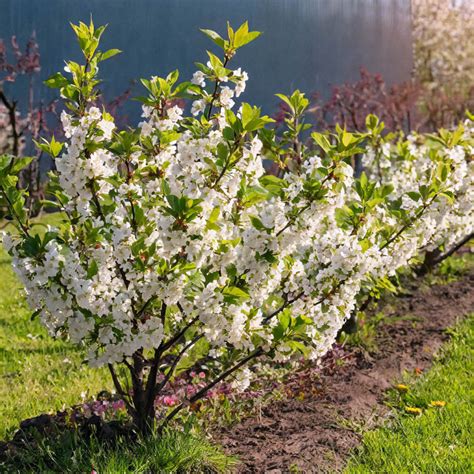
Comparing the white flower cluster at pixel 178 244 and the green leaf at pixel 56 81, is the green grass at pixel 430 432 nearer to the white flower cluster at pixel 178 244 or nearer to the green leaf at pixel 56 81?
the white flower cluster at pixel 178 244

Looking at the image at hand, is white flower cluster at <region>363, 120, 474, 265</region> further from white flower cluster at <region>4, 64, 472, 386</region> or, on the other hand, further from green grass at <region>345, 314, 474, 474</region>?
white flower cluster at <region>4, 64, 472, 386</region>

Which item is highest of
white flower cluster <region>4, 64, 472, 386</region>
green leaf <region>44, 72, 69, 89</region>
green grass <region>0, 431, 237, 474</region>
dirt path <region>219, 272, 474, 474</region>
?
green leaf <region>44, 72, 69, 89</region>

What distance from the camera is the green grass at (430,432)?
2.98m

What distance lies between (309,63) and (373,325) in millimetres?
8622

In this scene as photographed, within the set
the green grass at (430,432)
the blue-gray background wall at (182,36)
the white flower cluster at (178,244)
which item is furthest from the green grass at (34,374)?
the blue-gray background wall at (182,36)

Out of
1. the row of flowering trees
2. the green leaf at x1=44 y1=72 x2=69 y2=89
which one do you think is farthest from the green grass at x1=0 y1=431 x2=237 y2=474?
the green leaf at x1=44 y1=72 x2=69 y2=89

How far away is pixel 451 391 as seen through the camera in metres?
3.77

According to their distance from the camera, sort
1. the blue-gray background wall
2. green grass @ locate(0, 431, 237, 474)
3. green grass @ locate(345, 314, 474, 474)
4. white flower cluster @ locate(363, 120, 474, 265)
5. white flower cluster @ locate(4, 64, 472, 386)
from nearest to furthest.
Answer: white flower cluster @ locate(4, 64, 472, 386)
green grass @ locate(0, 431, 237, 474)
green grass @ locate(345, 314, 474, 474)
white flower cluster @ locate(363, 120, 474, 265)
the blue-gray background wall

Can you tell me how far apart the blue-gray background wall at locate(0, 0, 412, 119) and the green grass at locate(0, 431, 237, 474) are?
26.2ft

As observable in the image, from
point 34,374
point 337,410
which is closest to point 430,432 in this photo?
point 337,410

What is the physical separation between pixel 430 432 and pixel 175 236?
5.18 ft

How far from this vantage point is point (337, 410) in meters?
3.54

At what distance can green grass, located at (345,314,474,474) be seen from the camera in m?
2.98

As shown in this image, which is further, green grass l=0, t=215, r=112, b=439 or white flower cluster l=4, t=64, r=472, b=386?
green grass l=0, t=215, r=112, b=439
